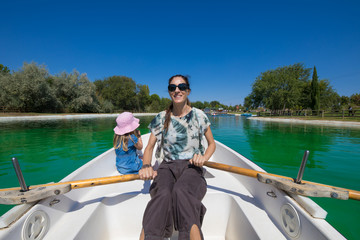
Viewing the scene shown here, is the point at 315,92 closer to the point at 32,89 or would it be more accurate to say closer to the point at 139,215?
the point at 139,215

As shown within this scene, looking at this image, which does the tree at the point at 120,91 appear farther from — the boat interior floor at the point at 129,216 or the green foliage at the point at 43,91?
the boat interior floor at the point at 129,216

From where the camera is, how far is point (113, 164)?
3.12m

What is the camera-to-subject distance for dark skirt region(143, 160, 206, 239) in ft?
3.73

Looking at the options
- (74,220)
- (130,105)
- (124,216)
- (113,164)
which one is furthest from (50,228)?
(130,105)

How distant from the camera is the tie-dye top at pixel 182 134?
179 cm

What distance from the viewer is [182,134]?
180 centimetres

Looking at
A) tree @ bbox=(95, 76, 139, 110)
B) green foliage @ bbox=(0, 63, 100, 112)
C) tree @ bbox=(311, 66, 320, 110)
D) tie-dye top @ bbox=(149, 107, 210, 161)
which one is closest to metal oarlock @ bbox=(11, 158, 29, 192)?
tie-dye top @ bbox=(149, 107, 210, 161)

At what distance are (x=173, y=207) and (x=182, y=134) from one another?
30.4 inches

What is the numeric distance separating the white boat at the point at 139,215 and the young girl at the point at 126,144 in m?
0.39

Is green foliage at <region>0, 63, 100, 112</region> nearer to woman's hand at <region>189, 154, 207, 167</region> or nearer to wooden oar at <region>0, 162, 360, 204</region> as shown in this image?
wooden oar at <region>0, 162, 360, 204</region>

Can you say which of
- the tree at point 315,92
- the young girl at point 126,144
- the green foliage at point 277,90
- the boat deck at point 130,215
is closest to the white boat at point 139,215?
the boat deck at point 130,215

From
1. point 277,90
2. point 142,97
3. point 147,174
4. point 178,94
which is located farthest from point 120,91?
point 147,174

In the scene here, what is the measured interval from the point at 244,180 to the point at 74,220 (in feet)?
6.95

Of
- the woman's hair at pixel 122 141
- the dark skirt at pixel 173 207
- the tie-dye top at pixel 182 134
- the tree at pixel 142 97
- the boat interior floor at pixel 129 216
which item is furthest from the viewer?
the tree at pixel 142 97
